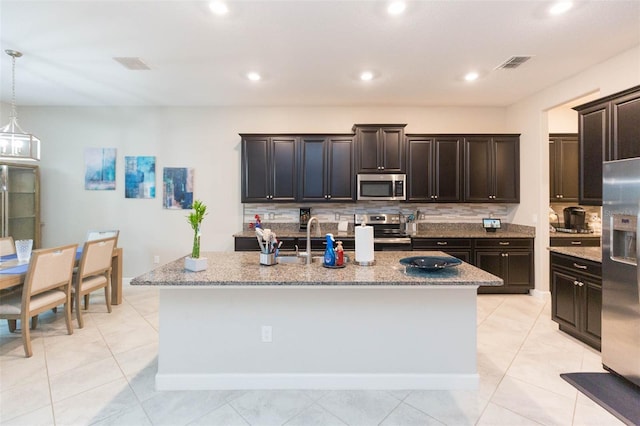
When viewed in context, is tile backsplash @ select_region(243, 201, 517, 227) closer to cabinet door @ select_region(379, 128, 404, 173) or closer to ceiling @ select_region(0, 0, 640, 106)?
cabinet door @ select_region(379, 128, 404, 173)

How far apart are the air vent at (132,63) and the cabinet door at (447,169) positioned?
157 inches

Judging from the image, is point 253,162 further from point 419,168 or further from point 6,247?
point 6,247

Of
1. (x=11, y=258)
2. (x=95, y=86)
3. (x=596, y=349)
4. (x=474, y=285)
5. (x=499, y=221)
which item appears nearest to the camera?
(x=474, y=285)

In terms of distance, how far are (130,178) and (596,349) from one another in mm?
6269

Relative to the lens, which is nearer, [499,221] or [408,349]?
[408,349]

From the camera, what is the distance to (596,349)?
293 centimetres

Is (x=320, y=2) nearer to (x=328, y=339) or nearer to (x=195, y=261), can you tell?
(x=195, y=261)

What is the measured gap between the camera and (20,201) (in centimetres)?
476

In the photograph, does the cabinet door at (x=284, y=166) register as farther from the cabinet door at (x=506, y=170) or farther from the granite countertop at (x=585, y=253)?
the granite countertop at (x=585, y=253)

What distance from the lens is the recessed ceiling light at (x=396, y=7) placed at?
8.05 ft

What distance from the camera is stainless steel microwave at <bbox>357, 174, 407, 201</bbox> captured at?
478 cm

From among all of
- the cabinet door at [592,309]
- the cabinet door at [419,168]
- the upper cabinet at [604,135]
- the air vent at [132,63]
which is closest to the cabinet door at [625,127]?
the upper cabinet at [604,135]

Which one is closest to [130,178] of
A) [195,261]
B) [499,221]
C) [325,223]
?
[325,223]

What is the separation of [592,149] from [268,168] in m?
3.83
